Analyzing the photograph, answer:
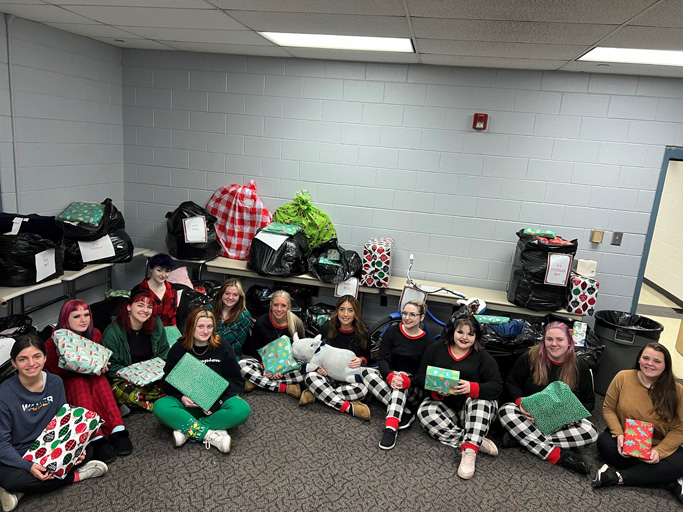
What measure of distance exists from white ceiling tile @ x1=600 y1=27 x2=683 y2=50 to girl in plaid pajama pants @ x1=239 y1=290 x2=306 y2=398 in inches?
107

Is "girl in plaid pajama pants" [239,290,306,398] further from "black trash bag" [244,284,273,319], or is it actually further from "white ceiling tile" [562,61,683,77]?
"white ceiling tile" [562,61,683,77]

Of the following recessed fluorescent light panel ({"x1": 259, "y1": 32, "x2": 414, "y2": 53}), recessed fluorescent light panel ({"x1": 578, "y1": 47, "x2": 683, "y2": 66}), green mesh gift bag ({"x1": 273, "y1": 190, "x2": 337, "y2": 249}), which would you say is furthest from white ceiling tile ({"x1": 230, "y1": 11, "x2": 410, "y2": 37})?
green mesh gift bag ({"x1": 273, "y1": 190, "x2": 337, "y2": 249})

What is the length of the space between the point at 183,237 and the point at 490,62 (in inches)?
117

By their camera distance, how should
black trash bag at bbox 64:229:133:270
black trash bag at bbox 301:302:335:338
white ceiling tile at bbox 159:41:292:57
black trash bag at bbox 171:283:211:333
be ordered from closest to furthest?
1. black trash bag at bbox 171:283:211:333
2. black trash bag at bbox 64:229:133:270
3. white ceiling tile at bbox 159:41:292:57
4. black trash bag at bbox 301:302:335:338

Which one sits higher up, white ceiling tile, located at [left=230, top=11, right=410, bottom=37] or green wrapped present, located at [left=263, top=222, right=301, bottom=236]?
white ceiling tile, located at [left=230, top=11, right=410, bottom=37]

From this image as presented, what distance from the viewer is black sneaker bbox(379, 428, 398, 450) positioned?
3207 millimetres

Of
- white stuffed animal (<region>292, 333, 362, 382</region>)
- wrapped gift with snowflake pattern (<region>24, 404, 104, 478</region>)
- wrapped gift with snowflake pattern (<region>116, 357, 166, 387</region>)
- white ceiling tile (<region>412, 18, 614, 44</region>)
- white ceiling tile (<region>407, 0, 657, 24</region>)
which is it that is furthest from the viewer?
white stuffed animal (<region>292, 333, 362, 382</region>)

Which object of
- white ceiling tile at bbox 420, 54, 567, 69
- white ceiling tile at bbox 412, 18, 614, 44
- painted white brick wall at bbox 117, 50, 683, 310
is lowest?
painted white brick wall at bbox 117, 50, 683, 310

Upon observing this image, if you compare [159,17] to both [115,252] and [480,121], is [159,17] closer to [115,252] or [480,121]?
[115,252]

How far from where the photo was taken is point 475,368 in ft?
11.0

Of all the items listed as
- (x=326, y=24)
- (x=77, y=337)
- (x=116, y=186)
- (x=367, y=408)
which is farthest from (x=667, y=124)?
(x=116, y=186)

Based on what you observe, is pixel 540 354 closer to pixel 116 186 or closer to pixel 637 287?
pixel 637 287

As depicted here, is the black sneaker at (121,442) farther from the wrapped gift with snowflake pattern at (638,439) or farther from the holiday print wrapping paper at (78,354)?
the wrapped gift with snowflake pattern at (638,439)

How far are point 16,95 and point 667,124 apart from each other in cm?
504
